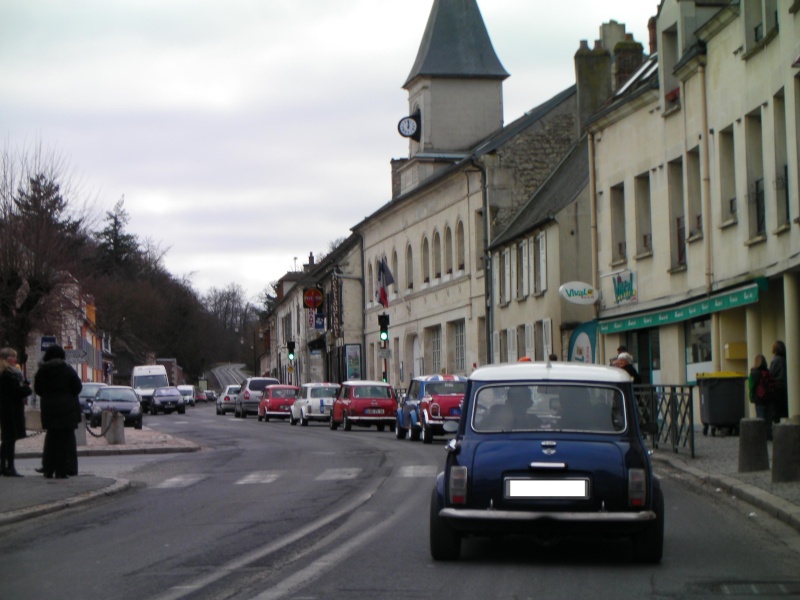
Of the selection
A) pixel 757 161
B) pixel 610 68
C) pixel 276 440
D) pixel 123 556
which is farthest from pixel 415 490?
pixel 610 68

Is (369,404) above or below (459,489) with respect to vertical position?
above

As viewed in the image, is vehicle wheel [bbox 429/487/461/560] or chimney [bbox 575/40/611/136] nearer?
vehicle wheel [bbox 429/487/461/560]

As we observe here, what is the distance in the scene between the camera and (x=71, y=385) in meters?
19.9

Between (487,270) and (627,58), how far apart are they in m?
12.4

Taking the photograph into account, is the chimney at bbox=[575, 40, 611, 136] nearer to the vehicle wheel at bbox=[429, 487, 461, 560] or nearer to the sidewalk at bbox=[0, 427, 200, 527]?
the sidewalk at bbox=[0, 427, 200, 527]

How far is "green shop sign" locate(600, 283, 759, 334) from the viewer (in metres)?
27.2

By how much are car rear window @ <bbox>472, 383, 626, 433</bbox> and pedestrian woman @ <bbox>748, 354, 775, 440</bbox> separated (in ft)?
42.9

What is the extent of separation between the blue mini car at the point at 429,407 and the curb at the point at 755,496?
38.5 ft

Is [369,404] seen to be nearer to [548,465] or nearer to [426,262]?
[426,262]

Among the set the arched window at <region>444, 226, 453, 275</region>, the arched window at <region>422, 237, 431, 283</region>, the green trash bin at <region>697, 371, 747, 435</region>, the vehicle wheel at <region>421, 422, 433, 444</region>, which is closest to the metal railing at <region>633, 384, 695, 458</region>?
the green trash bin at <region>697, 371, 747, 435</region>

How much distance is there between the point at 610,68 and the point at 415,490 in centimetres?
3042

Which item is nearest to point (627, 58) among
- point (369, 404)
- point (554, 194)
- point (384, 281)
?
point (554, 194)

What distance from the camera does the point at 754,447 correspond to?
60.5 feet

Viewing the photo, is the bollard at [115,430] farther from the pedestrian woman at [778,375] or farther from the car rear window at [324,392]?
the car rear window at [324,392]
